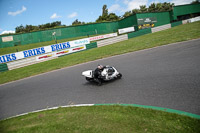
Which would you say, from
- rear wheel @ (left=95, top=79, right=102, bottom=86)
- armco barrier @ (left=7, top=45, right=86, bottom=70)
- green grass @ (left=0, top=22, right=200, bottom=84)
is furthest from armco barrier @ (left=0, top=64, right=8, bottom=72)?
rear wheel @ (left=95, top=79, right=102, bottom=86)

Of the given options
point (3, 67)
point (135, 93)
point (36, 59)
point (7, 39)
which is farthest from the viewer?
point (7, 39)

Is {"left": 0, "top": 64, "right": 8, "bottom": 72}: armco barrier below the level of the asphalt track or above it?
above

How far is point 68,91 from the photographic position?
295 inches

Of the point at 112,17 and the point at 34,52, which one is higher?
the point at 112,17

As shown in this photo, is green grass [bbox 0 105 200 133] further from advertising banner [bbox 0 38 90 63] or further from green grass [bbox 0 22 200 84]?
advertising banner [bbox 0 38 90 63]

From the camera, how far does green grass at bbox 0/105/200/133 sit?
3459mm

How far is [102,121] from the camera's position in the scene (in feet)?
13.6

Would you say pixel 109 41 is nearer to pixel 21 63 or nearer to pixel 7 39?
pixel 21 63

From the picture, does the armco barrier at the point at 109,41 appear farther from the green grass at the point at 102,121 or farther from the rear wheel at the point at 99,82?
the green grass at the point at 102,121

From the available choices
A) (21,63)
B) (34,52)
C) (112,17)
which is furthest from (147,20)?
(21,63)

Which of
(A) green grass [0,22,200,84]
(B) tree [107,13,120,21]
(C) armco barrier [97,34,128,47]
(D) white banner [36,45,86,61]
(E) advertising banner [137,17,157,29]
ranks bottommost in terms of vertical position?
(A) green grass [0,22,200,84]

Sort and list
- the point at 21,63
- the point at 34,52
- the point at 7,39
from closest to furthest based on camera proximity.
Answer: the point at 21,63
the point at 34,52
the point at 7,39

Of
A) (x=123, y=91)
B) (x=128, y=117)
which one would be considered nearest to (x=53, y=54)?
(x=123, y=91)

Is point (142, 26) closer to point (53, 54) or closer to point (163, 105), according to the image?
point (53, 54)
